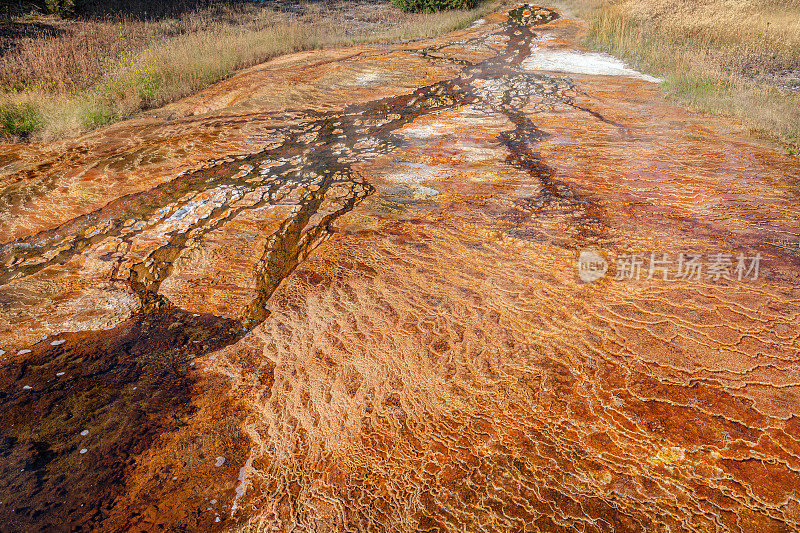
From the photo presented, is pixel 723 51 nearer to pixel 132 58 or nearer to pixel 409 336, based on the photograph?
pixel 409 336

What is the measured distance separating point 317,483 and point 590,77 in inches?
229

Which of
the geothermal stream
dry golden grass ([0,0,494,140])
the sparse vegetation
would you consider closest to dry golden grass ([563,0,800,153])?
the geothermal stream

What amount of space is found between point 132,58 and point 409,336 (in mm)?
6899

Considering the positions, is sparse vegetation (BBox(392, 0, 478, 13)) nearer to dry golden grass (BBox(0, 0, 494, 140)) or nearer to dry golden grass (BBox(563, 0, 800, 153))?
dry golden grass (BBox(0, 0, 494, 140))

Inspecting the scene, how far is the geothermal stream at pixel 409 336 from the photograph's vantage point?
125cm

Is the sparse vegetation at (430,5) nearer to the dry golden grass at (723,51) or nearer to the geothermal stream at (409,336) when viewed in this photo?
the dry golden grass at (723,51)

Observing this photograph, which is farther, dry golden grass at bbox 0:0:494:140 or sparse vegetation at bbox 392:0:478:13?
sparse vegetation at bbox 392:0:478:13

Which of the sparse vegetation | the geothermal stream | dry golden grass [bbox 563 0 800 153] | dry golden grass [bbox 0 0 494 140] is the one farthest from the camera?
the sparse vegetation

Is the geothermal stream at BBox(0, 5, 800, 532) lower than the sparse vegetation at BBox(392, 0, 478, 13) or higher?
lower

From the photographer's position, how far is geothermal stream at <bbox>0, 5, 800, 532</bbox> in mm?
1247

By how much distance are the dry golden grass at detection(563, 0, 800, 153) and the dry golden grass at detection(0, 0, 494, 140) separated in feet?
13.4

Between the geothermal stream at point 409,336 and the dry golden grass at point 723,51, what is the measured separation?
87cm

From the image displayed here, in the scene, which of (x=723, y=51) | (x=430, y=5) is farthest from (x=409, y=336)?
(x=430, y=5)

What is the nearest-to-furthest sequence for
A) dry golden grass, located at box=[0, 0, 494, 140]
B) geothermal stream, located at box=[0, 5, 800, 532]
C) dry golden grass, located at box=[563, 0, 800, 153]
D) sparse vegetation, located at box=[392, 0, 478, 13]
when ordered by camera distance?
geothermal stream, located at box=[0, 5, 800, 532] → dry golden grass, located at box=[563, 0, 800, 153] → dry golden grass, located at box=[0, 0, 494, 140] → sparse vegetation, located at box=[392, 0, 478, 13]
